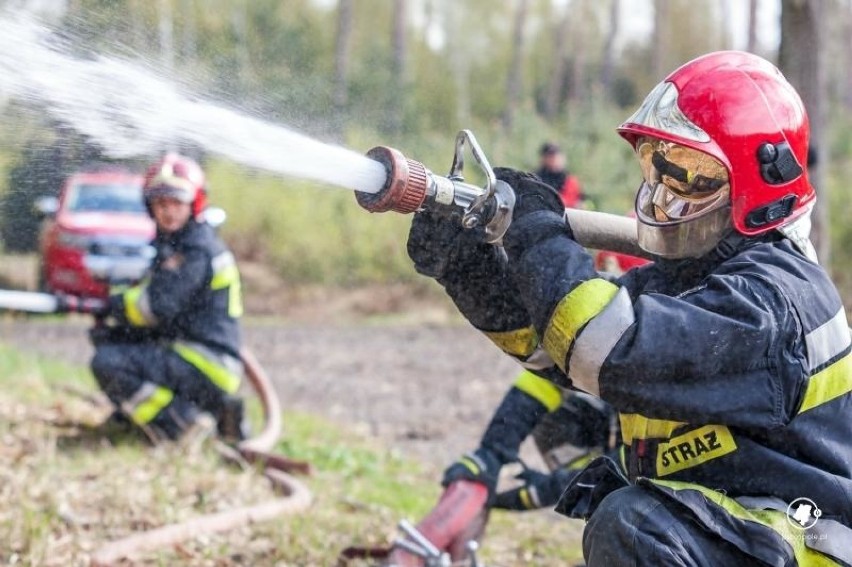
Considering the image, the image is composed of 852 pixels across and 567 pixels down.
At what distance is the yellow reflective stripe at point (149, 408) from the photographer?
622cm

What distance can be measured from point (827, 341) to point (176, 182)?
14.4 ft

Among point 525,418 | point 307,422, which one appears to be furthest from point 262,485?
point 307,422

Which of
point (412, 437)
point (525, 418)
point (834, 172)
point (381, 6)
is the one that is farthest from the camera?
point (381, 6)

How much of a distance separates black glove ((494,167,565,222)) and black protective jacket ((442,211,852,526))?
52mm

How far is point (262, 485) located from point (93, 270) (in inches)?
302

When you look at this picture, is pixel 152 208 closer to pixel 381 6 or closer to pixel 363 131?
pixel 363 131

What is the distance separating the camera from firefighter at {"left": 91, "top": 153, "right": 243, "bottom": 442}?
20.5ft

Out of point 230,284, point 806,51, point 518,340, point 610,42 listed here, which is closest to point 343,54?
point 610,42

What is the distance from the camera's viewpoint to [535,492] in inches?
165

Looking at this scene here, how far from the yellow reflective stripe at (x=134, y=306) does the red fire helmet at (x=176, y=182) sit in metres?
0.52

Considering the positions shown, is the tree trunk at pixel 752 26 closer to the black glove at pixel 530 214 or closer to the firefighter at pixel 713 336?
the firefighter at pixel 713 336

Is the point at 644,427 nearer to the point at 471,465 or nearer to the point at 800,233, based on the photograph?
the point at 800,233

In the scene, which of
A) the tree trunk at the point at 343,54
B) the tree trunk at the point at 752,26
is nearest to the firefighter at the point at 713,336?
the tree trunk at the point at 343,54

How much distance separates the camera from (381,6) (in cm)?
5122
